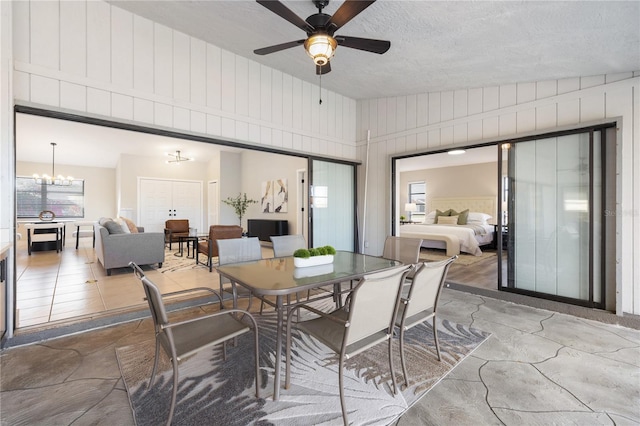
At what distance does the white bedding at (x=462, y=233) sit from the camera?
21.0 ft

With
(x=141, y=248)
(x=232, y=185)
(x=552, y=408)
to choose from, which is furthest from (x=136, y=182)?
(x=552, y=408)

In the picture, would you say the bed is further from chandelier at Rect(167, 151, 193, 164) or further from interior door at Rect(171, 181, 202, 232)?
interior door at Rect(171, 181, 202, 232)

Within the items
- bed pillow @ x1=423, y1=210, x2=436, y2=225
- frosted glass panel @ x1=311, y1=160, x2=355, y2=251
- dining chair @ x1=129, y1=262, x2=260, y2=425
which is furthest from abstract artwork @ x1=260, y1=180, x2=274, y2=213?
dining chair @ x1=129, y1=262, x2=260, y2=425

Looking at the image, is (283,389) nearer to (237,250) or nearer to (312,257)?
(312,257)

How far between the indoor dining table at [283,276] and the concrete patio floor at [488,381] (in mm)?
852

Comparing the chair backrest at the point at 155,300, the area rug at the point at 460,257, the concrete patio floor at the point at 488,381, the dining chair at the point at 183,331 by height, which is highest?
the chair backrest at the point at 155,300

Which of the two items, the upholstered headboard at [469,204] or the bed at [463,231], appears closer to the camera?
the bed at [463,231]

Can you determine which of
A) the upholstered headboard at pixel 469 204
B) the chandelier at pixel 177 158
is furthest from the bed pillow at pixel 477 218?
the chandelier at pixel 177 158

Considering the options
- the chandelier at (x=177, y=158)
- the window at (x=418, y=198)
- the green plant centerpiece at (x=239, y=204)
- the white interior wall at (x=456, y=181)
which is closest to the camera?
the white interior wall at (x=456, y=181)

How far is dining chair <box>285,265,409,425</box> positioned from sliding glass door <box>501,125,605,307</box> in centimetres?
279

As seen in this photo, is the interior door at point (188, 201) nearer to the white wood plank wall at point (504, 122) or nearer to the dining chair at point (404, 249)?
the white wood plank wall at point (504, 122)

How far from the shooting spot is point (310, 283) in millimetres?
1807

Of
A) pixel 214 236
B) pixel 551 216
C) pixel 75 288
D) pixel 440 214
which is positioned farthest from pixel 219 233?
pixel 440 214

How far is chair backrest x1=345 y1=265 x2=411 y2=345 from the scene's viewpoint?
146 centimetres
